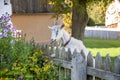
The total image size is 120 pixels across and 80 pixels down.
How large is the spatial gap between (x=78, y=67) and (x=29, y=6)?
2479 centimetres

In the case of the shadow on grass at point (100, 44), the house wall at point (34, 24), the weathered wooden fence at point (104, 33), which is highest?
the house wall at point (34, 24)

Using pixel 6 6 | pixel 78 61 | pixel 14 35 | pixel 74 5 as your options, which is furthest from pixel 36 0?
pixel 78 61

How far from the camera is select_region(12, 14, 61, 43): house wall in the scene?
1145 inches

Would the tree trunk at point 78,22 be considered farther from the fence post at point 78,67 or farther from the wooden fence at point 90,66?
the fence post at point 78,67

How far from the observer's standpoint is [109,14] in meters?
45.3

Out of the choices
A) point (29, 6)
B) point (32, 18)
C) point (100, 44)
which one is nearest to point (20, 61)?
point (100, 44)

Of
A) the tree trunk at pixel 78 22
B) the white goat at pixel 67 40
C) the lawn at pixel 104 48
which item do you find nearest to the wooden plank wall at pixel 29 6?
the lawn at pixel 104 48

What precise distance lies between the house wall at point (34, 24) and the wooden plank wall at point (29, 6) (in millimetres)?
395

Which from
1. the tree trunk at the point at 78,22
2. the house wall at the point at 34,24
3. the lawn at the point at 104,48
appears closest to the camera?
the tree trunk at the point at 78,22

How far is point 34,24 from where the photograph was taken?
29.9 m

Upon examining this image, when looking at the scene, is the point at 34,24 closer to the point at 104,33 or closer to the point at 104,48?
the point at 104,48

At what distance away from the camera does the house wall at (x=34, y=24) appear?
2908 centimetres

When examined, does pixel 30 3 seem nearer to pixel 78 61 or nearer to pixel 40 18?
pixel 40 18

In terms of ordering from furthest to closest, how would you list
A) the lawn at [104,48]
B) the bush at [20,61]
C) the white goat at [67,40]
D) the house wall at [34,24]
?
the house wall at [34,24] < the lawn at [104,48] < the white goat at [67,40] < the bush at [20,61]
